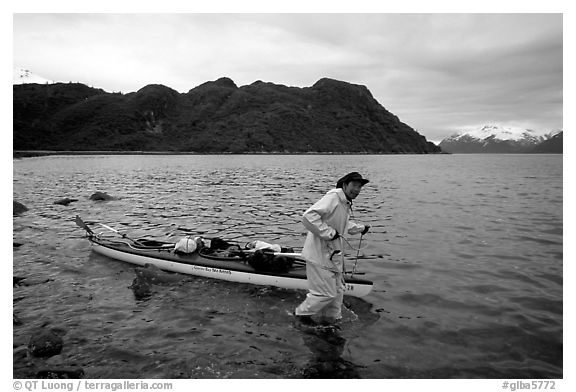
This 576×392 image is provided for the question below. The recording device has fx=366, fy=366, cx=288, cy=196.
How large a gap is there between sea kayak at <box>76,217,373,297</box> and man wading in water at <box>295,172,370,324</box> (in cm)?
188

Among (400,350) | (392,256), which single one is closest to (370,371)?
(400,350)

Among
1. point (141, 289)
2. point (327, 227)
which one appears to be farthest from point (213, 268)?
point (327, 227)

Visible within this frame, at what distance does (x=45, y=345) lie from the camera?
→ 802 centimetres

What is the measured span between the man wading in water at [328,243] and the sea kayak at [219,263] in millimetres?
1883

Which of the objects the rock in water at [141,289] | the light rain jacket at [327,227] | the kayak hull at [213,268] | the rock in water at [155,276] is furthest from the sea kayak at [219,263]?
the light rain jacket at [327,227]

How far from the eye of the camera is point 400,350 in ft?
27.1

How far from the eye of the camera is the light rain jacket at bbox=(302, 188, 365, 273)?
26.1 ft

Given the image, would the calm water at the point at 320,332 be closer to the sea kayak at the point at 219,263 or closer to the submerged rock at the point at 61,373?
the submerged rock at the point at 61,373

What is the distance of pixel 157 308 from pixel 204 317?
62.8 inches

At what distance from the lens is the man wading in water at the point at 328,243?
7996 mm

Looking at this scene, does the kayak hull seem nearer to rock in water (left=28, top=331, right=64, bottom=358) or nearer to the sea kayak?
the sea kayak

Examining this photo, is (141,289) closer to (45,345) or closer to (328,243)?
(45,345)
